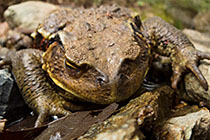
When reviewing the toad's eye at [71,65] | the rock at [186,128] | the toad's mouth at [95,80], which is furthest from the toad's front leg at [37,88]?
the rock at [186,128]

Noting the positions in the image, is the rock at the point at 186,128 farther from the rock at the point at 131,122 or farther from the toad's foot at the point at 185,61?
the toad's foot at the point at 185,61

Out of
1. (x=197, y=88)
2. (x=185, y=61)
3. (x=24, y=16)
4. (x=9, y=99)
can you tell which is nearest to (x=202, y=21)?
(x=185, y=61)

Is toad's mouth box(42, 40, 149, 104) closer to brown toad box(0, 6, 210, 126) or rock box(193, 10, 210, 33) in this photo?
brown toad box(0, 6, 210, 126)

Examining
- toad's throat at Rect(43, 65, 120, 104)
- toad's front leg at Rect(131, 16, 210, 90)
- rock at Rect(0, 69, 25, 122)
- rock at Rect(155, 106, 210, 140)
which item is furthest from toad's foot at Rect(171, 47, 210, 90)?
rock at Rect(0, 69, 25, 122)

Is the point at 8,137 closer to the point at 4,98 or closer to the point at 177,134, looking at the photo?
the point at 4,98

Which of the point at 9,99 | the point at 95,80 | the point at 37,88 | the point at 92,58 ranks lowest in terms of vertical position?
the point at 9,99

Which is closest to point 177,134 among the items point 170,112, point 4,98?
point 170,112

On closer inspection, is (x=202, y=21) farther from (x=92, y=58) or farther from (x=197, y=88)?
(x=92, y=58)
